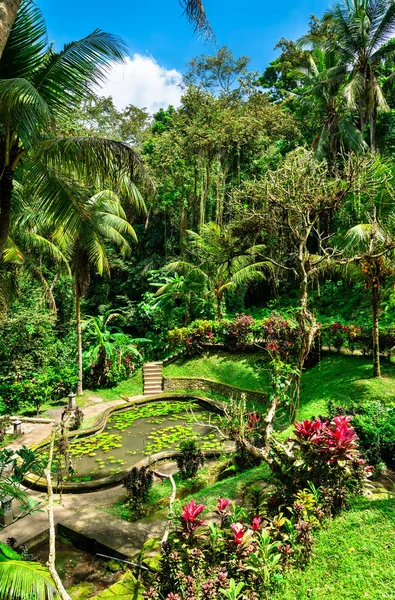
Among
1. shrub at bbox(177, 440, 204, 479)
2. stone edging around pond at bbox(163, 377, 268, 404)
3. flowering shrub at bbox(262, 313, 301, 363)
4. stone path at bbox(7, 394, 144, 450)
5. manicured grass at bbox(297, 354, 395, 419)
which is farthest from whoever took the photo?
stone edging around pond at bbox(163, 377, 268, 404)

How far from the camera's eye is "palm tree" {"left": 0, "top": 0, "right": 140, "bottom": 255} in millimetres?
4215

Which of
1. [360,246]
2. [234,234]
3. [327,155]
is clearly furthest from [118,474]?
[327,155]

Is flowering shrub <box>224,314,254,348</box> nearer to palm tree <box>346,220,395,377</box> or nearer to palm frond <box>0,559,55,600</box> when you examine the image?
palm tree <box>346,220,395,377</box>

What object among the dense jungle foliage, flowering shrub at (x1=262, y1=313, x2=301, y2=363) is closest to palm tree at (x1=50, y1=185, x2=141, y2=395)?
the dense jungle foliage

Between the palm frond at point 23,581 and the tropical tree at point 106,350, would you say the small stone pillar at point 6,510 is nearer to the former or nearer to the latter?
the palm frond at point 23,581

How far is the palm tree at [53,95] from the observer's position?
4215 mm

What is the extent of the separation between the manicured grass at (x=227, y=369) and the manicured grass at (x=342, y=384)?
63.9 inches

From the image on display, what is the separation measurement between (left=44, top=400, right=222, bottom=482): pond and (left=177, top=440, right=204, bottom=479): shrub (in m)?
0.46

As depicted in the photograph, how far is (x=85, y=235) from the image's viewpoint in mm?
5207

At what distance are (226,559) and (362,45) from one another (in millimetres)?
17505

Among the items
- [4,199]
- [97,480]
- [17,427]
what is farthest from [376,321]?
[17,427]

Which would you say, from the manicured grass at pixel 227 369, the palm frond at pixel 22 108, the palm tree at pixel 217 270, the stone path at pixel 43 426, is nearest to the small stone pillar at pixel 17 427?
the stone path at pixel 43 426

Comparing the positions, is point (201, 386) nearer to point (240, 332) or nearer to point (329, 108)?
point (240, 332)

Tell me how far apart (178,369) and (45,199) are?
9911mm
